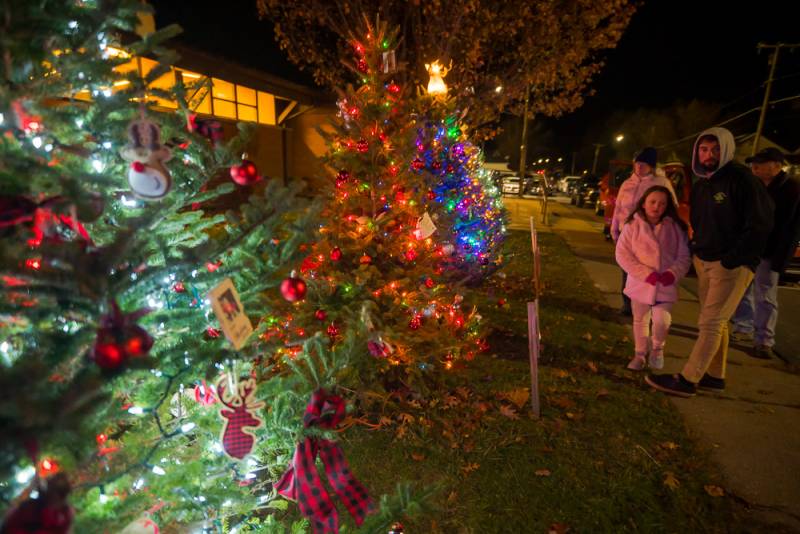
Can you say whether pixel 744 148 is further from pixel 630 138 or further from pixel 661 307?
pixel 661 307

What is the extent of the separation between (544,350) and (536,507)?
104 inches

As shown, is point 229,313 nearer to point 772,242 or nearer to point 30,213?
point 30,213

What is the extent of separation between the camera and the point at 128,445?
134 cm

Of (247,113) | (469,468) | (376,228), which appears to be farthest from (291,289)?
(247,113)

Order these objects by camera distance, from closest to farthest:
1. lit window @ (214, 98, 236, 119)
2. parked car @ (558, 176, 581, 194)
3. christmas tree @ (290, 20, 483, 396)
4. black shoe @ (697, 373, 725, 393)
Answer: christmas tree @ (290, 20, 483, 396) < black shoe @ (697, 373, 725, 393) < lit window @ (214, 98, 236, 119) < parked car @ (558, 176, 581, 194)

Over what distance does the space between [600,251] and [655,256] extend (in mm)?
8051

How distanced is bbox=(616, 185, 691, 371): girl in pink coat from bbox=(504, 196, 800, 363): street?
6.95 feet

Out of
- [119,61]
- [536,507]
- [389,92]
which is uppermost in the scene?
[389,92]

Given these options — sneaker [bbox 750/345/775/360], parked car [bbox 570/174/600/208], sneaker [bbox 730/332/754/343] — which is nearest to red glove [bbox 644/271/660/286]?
sneaker [bbox 750/345/775/360]

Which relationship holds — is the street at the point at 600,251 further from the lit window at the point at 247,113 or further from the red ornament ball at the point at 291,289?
the lit window at the point at 247,113

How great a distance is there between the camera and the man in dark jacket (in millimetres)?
4742

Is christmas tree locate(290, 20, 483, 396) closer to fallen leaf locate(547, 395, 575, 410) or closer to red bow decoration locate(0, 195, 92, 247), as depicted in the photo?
fallen leaf locate(547, 395, 575, 410)

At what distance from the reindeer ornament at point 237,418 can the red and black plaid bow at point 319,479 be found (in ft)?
0.65

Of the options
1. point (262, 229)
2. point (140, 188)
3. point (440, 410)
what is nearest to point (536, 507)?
point (440, 410)
